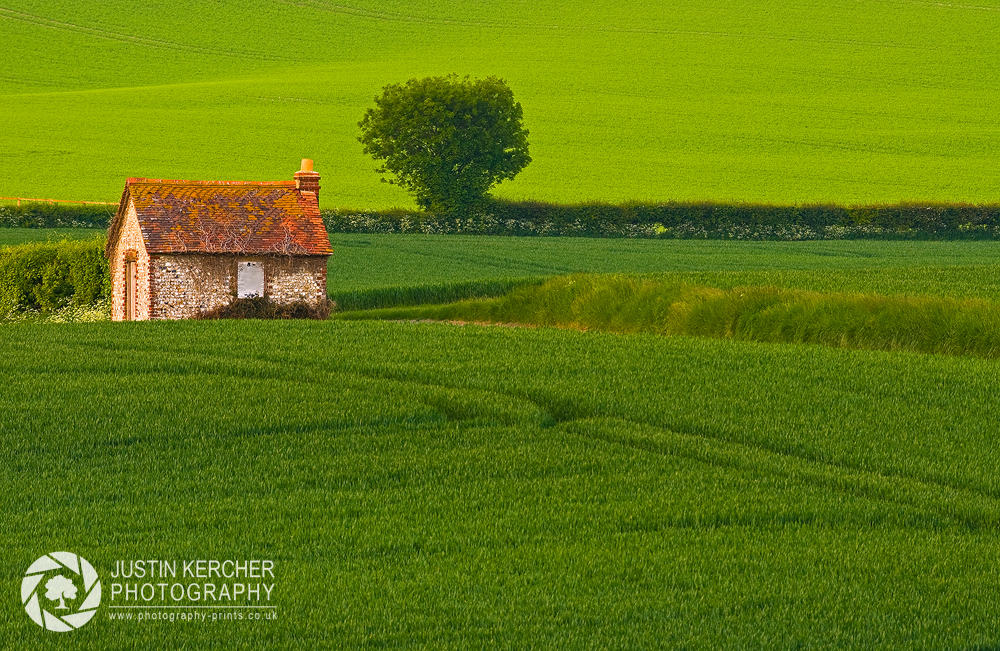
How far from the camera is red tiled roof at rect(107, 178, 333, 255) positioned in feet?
125

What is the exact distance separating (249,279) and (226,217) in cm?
206

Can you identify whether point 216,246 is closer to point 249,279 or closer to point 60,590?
point 249,279

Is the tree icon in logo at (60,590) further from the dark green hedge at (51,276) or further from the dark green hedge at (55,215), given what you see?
the dark green hedge at (55,215)

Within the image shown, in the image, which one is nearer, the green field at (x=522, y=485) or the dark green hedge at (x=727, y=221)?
the green field at (x=522, y=485)

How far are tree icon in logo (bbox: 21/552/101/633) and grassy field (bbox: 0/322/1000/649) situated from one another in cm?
16

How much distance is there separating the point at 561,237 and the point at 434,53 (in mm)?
46454

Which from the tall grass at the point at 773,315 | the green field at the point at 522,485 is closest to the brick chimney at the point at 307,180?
the tall grass at the point at 773,315

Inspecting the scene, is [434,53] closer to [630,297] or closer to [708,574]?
[630,297]

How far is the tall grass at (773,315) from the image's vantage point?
2453 cm

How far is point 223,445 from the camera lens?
1611 cm

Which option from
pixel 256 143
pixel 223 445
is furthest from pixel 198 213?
pixel 256 143

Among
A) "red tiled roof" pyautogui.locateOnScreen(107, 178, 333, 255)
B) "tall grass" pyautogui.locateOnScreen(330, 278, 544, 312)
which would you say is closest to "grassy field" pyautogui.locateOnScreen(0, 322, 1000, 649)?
"red tiled roof" pyautogui.locateOnScreen(107, 178, 333, 255)

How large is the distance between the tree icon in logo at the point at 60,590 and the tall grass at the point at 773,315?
17.5 metres

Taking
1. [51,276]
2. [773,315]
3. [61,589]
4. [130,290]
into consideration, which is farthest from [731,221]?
[61,589]
